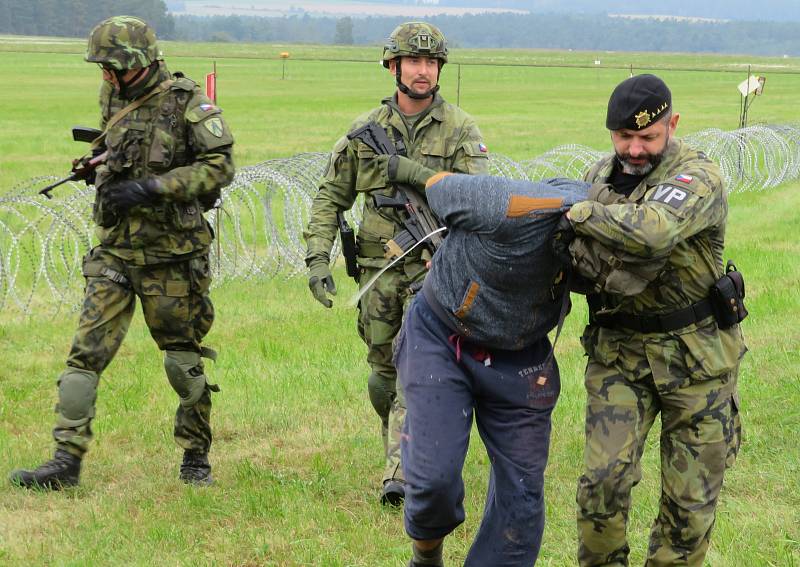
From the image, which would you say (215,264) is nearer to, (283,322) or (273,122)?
(283,322)

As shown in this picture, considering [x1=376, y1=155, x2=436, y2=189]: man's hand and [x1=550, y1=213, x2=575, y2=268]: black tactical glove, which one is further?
[x1=376, y1=155, x2=436, y2=189]: man's hand

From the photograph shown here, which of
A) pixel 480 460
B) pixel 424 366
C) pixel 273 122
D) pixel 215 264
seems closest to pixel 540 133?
pixel 273 122

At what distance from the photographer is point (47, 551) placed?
220 inches

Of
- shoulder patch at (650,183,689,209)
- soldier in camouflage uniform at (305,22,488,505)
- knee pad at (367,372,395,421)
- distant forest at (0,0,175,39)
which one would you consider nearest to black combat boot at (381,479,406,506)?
soldier in camouflage uniform at (305,22,488,505)

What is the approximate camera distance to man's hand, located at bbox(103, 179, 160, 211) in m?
6.12

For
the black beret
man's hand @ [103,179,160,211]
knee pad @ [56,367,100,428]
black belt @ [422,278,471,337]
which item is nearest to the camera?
the black beret

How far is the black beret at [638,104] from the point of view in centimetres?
446

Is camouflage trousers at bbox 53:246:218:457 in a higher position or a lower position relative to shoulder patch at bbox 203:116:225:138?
lower

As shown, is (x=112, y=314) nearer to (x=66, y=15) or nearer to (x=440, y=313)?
(x=440, y=313)

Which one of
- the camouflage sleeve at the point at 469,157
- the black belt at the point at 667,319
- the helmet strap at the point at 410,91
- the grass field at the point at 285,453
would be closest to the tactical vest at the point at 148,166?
the helmet strap at the point at 410,91

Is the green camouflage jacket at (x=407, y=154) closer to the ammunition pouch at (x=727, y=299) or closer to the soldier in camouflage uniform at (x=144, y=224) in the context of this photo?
the soldier in camouflage uniform at (x=144, y=224)

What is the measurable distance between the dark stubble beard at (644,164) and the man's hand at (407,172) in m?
1.46

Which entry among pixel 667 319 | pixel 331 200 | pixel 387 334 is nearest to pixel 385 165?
pixel 331 200

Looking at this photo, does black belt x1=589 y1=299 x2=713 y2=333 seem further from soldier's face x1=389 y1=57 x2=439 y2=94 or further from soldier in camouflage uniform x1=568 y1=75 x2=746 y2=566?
soldier's face x1=389 y1=57 x2=439 y2=94
